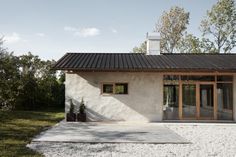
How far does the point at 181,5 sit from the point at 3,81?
2372 cm

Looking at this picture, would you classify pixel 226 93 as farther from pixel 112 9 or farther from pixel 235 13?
pixel 235 13

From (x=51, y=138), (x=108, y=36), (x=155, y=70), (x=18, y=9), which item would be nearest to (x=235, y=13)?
(x=108, y=36)

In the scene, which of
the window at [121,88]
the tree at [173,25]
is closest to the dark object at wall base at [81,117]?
the window at [121,88]

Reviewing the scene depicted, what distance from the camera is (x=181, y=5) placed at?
3631cm

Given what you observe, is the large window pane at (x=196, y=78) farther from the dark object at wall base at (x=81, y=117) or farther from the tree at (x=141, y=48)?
the tree at (x=141, y=48)

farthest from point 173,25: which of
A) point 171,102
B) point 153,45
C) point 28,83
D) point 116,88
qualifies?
point 116,88

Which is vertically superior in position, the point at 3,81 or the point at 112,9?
the point at 112,9

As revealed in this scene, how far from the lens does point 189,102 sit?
16.7 meters

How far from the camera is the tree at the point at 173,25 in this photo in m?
36.2

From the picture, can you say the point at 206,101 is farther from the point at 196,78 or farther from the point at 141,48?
the point at 141,48

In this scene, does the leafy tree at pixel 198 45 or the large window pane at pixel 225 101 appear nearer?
the large window pane at pixel 225 101

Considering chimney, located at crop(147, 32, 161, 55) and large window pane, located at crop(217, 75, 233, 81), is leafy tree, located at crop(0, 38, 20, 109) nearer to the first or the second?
chimney, located at crop(147, 32, 161, 55)

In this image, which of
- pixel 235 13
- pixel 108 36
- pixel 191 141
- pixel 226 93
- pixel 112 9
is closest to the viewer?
pixel 191 141

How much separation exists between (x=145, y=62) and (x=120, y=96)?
251 centimetres
